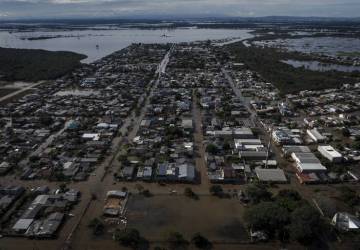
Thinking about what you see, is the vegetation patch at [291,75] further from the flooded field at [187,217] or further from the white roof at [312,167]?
the flooded field at [187,217]

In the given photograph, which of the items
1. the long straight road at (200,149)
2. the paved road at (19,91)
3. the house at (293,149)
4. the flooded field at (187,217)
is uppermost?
the house at (293,149)

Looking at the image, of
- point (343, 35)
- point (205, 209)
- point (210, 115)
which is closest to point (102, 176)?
point (205, 209)

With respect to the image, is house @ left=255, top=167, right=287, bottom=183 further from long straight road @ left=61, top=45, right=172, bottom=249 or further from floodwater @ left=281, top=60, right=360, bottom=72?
floodwater @ left=281, top=60, right=360, bottom=72

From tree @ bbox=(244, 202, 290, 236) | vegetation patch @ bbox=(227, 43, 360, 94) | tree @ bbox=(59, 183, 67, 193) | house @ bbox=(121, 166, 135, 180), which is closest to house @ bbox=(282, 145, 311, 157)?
tree @ bbox=(244, 202, 290, 236)

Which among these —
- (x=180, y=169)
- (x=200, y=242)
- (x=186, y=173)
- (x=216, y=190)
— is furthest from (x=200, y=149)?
(x=200, y=242)

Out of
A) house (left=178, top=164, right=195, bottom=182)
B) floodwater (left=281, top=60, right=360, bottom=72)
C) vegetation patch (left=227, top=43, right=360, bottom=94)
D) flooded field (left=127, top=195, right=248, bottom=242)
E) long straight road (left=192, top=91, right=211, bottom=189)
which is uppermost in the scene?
vegetation patch (left=227, top=43, right=360, bottom=94)

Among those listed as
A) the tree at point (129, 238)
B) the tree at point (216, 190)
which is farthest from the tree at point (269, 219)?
the tree at point (129, 238)

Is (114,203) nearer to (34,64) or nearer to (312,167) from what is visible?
(312,167)
